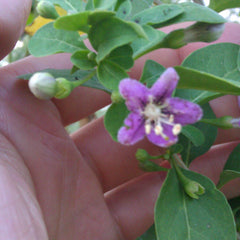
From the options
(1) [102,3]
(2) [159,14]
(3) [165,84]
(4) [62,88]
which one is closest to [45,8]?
(1) [102,3]

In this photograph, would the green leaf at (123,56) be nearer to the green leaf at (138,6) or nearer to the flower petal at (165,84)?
the flower petal at (165,84)

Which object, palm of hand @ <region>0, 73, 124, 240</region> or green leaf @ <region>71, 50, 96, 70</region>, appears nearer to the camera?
green leaf @ <region>71, 50, 96, 70</region>

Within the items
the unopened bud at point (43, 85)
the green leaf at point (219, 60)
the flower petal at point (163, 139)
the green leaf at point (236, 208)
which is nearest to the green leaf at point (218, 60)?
the green leaf at point (219, 60)

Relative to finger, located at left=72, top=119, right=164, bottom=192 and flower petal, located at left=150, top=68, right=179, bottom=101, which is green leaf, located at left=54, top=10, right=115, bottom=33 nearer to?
flower petal, located at left=150, top=68, right=179, bottom=101

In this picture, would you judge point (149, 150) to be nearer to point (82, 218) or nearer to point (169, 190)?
point (82, 218)

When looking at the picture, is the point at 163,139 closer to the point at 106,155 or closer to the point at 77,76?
the point at 77,76

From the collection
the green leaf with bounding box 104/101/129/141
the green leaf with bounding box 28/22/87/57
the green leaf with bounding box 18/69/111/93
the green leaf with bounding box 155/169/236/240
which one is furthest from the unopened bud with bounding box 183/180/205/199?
the green leaf with bounding box 28/22/87/57
